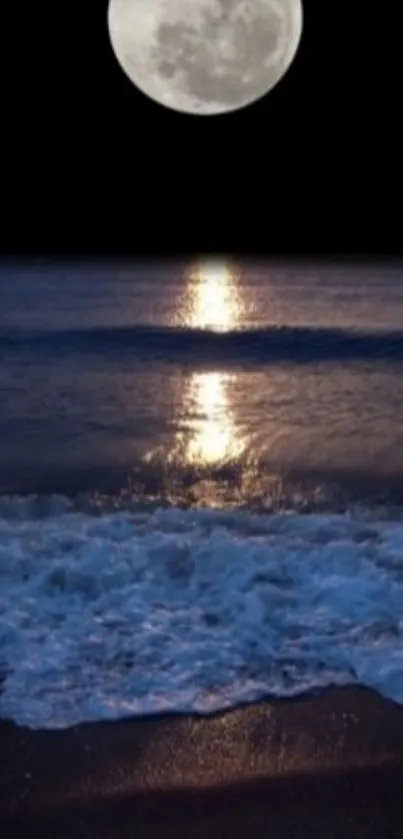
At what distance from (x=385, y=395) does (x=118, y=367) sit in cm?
268

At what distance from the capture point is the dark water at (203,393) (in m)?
8.37

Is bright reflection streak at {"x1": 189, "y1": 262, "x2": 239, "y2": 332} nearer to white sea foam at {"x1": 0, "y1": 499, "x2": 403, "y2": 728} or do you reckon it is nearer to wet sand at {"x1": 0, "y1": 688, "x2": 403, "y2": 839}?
white sea foam at {"x1": 0, "y1": 499, "x2": 403, "y2": 728}

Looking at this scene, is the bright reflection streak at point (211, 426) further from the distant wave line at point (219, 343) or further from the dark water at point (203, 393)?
the distant wave line at point (219, 343)

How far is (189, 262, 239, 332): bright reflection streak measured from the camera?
16766 millimetres

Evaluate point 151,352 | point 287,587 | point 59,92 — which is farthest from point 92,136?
point 287,587

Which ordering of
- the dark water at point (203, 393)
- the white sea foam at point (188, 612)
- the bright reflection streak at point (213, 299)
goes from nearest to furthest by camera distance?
1. the white sea foam at point (188, 612)
2. the dark water at point (203, 393)
3. the bright reflection streak at point (213, 299)

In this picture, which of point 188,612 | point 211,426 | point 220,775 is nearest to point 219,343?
point 211,426

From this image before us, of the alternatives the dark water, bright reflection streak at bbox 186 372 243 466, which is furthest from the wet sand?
bright reflection streak at bbox 186 372 243 466

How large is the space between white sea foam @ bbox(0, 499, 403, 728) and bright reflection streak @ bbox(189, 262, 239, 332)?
9.45 meters

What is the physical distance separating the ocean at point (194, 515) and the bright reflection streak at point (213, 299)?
0.48m

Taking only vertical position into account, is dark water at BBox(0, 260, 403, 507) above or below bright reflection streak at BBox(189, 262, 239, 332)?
below

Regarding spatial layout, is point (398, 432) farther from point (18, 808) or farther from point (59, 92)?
point (59, 92)

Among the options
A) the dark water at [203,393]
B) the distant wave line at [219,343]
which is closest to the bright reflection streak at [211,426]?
the dark water at [203,393]

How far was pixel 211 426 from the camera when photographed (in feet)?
33.3
